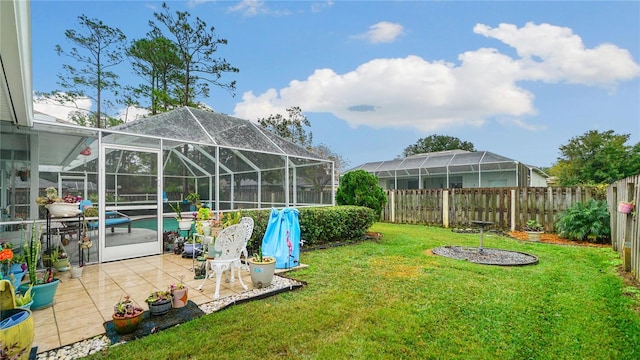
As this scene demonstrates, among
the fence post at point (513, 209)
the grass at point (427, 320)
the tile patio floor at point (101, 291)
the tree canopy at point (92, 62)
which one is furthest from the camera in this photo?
the tree canopy at point (92, 62)

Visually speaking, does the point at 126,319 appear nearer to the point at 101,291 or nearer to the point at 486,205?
the point at 101,291

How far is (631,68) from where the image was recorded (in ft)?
32.3

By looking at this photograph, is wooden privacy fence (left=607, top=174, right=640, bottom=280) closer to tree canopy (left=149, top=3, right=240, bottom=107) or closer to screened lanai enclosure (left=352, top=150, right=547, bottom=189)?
screened lanai enclosure (left=352, top=150, right=547, bottom=189)

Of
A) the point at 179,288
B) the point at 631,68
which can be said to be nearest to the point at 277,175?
the point at 179,288

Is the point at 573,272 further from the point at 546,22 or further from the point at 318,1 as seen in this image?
the point at 318,1

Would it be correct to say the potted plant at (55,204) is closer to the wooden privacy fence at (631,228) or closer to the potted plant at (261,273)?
the potted plant at (261,273)

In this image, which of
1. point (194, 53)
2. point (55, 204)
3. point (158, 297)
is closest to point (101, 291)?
point (158, 297)

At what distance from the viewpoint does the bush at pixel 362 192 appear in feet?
27.3

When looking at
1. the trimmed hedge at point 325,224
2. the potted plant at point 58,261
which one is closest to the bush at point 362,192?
the trimmed hedge at point 325,224

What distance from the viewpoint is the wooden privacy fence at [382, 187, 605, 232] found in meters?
7.75

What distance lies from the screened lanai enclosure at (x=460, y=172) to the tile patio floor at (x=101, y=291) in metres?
13.9

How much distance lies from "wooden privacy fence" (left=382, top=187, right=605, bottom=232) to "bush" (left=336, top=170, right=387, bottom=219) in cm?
287

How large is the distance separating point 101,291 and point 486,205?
10.2 metres

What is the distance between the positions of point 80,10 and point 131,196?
11928mm
